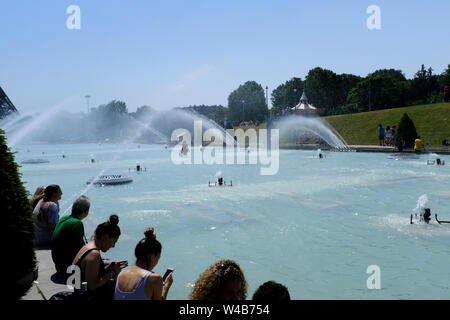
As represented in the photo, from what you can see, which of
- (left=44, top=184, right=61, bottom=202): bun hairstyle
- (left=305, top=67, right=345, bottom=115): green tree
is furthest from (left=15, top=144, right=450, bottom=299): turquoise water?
(left=305, top=67, right=345, bottom=115): green tree

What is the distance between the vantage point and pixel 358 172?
106ft

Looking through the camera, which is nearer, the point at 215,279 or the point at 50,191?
the point at 215,279

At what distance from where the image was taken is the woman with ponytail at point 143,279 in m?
4.56

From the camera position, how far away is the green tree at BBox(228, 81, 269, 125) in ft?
509

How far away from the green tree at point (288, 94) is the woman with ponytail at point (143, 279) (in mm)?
154669

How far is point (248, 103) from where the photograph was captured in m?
155

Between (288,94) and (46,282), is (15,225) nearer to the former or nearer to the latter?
(46,282)

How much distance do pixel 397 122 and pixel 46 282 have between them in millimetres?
68133

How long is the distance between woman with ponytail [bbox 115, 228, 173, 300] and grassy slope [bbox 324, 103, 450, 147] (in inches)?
2079

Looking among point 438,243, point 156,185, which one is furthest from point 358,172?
point 438,243

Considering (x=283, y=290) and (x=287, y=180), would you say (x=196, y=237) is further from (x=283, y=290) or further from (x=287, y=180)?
(x=287, y=180)

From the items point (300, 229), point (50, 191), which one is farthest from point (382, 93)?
point (50, 191)

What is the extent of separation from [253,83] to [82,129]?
255 ft

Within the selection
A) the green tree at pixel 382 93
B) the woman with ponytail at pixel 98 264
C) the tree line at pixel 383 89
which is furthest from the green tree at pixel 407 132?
the green tree at pixel 382 93
